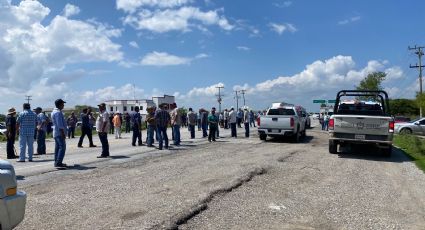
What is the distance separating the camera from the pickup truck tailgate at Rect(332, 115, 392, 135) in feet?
47.1

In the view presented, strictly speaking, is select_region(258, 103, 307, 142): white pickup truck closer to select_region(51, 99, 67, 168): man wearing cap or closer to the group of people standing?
the group of people standing

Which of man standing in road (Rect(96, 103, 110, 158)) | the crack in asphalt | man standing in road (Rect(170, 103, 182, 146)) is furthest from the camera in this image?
man standing in road (Rect(170, 103, 182, 146))

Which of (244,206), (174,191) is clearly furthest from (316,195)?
(174,191)

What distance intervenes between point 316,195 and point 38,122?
12187mm

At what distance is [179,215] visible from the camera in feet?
20.7

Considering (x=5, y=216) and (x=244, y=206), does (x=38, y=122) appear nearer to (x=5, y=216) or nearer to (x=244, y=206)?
(x=244, y=206)

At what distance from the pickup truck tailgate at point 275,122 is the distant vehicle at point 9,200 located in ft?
55.9

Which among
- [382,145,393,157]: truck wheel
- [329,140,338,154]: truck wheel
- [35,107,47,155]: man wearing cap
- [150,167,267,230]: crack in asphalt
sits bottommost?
[150,167,267,230]: crack in asphalt

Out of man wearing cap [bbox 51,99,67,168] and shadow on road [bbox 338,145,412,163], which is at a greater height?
man wearing cap [bbox 51,99,67,168]

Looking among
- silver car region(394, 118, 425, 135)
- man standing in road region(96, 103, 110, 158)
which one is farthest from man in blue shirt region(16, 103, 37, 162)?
silver car region(394, 118, 425, 135)

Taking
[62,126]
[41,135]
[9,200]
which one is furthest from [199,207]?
[41,135]

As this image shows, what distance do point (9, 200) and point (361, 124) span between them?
1241 cm

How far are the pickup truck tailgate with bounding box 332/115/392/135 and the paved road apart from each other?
1.69 meters

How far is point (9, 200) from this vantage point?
443 centimetres
